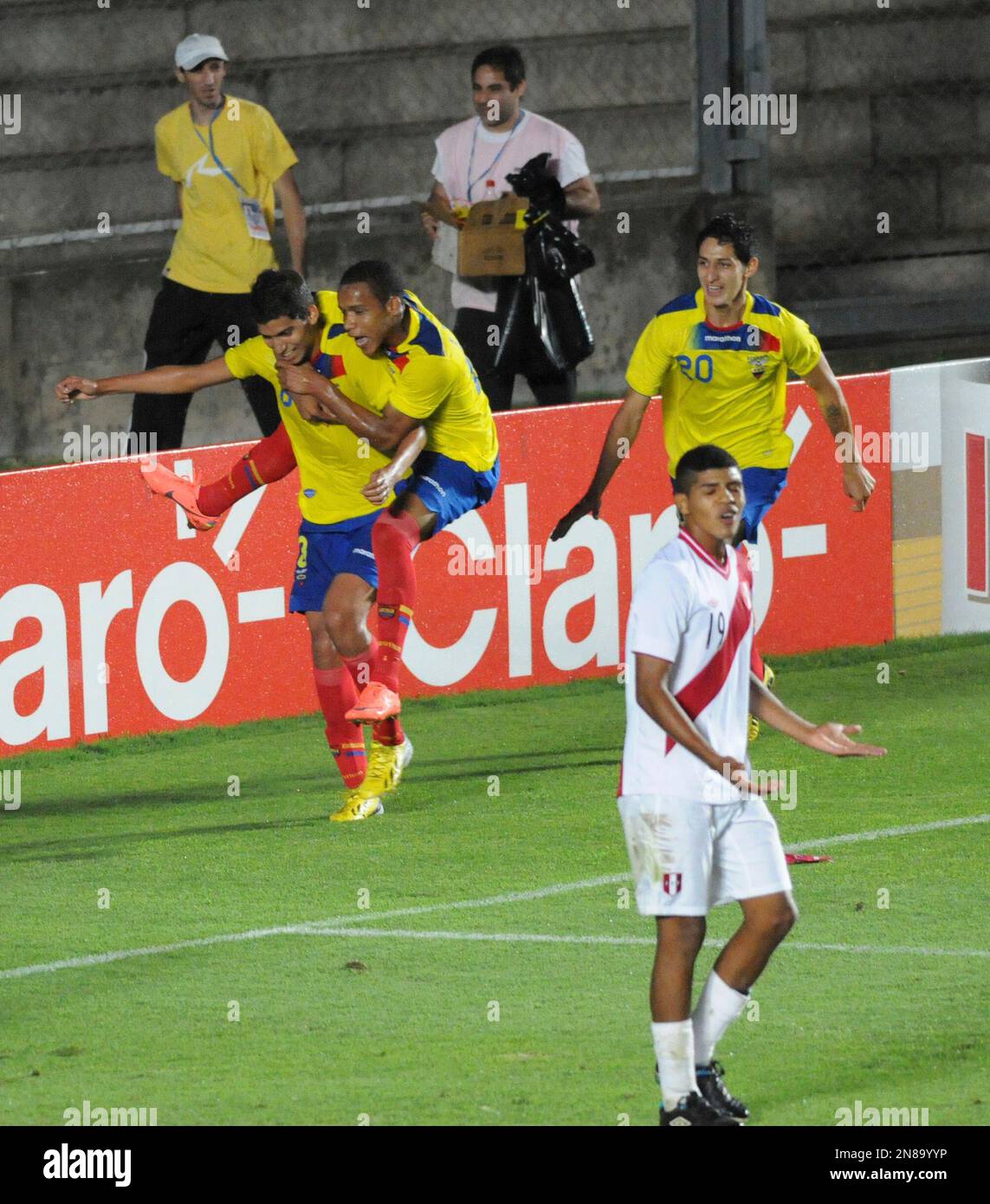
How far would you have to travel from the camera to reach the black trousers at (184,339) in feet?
42.1

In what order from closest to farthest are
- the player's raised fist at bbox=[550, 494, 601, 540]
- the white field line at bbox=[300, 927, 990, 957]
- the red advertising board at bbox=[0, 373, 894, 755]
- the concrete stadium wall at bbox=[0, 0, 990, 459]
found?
the white field line at bbox=[300, 927, 990, 957], the player's raised fist at bbox=[550, 494, 601, 540], the red advertising board at bbox=[0, 373, 894, 755], the concrete stadium wall at bbox=[0, 0, 990, 459]

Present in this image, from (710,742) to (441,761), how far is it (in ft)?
15.9

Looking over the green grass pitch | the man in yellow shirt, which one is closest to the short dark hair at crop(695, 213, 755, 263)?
the green grass pitch

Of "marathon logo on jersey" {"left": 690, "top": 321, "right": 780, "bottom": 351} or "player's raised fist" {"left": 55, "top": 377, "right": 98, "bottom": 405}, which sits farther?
"marathon logo on jersey" {"left": 690, "top": 321, "right": 780, "bottom": 351}

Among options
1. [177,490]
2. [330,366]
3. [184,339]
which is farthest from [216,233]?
[330,366]

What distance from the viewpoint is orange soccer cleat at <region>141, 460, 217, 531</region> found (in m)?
10.1

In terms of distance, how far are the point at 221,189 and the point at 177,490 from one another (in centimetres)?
306

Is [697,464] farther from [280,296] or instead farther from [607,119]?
[607,119]

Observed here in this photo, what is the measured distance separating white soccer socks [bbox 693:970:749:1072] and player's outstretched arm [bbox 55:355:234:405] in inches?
180

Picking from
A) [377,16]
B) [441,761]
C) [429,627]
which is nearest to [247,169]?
[429,627]

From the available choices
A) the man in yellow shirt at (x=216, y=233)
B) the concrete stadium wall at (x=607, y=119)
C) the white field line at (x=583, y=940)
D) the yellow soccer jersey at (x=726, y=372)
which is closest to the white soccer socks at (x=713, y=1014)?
the white field line at (x=583, y=940)

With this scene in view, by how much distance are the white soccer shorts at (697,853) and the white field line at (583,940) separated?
1729 mm

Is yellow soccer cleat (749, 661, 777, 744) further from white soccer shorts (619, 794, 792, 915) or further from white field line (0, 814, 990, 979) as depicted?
white soccer shorts (619, 794, 792, 915)
